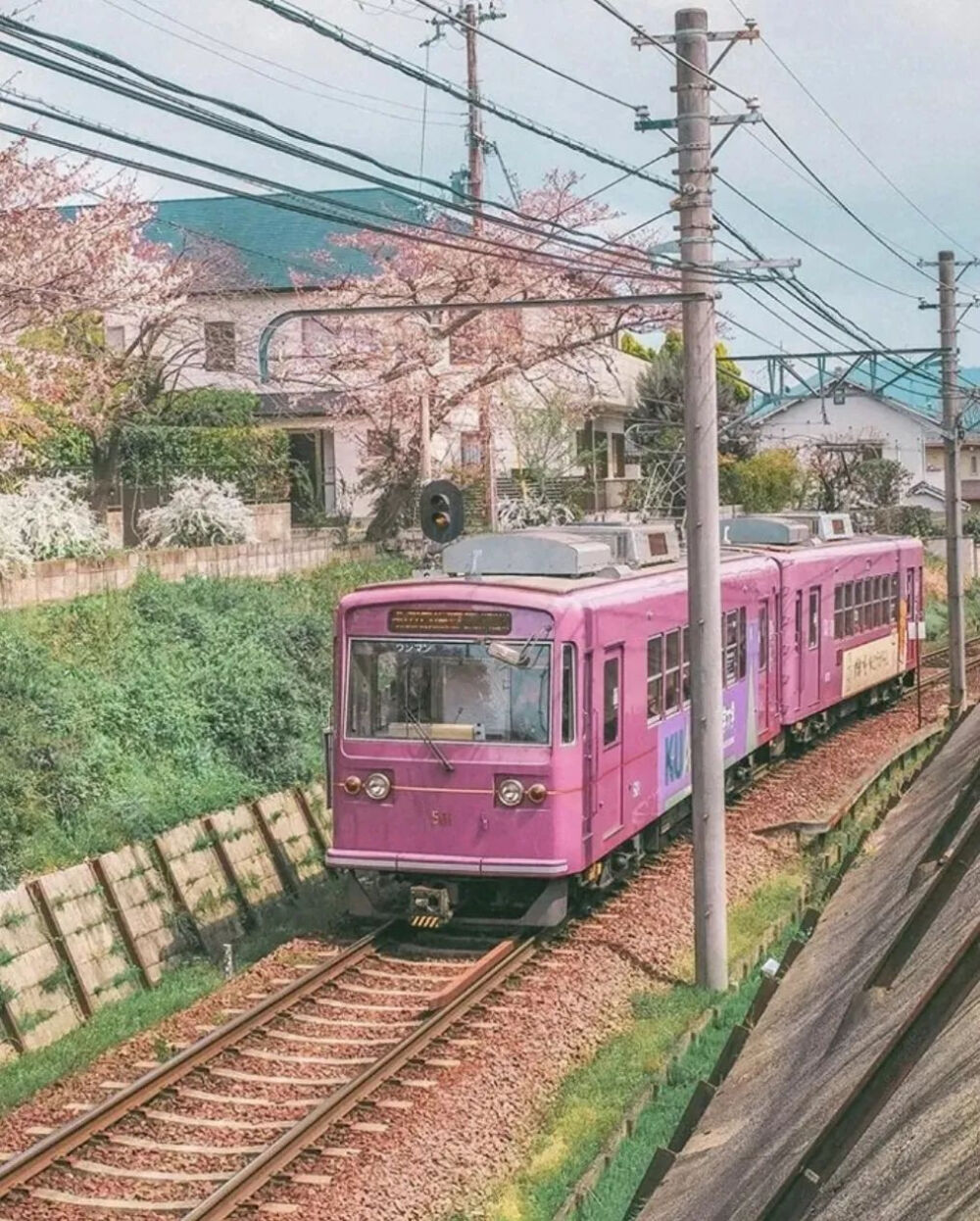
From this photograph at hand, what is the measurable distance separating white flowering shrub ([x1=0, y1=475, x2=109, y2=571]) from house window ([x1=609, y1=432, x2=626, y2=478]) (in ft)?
84.5

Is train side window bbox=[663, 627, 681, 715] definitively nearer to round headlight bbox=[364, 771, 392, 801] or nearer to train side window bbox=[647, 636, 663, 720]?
train side window bbox=[647, 636, 663, 720]

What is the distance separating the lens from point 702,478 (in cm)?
1252

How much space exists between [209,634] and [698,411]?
8577mm

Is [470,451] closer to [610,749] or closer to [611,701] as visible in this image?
[611,701]

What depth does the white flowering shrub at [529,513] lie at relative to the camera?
33.1 meters

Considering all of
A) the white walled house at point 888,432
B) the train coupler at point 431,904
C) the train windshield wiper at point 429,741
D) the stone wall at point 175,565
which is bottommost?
the train coupler at point 431,904

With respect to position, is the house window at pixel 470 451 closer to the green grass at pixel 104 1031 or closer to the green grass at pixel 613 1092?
the green grass at pixel 104 1031

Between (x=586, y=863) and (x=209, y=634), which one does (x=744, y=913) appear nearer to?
(x=586, y=863)

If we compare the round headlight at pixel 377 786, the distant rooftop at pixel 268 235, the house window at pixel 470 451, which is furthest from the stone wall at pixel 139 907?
the distant rooftop at pixel 268 235

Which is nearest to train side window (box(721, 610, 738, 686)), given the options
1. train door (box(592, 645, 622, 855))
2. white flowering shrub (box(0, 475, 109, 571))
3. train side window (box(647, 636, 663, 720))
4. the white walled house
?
train side window (box(647, 636, 663, 720))

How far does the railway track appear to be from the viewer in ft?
29.7

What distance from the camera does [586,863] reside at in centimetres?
1366

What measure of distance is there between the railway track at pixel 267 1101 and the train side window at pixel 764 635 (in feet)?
24.7

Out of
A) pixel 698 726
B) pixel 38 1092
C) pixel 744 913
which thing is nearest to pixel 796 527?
pixel 744 913
